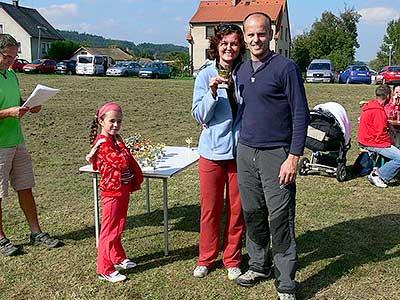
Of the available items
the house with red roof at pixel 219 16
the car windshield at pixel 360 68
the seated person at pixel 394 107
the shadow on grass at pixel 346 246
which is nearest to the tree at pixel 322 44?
the house with red roof at pixel 219 16

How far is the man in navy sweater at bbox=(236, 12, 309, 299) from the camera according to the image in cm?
308

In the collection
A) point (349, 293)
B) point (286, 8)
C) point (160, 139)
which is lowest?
point (349, 293)

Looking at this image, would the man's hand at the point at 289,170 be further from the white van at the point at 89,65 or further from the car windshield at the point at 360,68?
the white van at the point at 89,65

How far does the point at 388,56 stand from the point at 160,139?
4233 centimetres

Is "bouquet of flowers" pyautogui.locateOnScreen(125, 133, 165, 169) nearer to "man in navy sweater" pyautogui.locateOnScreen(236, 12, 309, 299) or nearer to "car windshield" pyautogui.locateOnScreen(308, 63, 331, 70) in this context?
"man in navy sweater" pyautogui.locateOnScreen(236, 12, 309, 299)

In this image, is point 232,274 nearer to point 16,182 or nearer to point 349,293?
point 349,293

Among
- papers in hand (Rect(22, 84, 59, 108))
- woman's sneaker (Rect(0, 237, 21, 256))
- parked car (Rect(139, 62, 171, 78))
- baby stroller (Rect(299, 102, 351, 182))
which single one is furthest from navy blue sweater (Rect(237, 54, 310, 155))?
parked car (Rect(139, 62, 171, 78))

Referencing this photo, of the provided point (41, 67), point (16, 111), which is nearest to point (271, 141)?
point (16, 111)

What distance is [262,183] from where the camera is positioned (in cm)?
333

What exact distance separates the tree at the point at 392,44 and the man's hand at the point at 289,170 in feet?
151

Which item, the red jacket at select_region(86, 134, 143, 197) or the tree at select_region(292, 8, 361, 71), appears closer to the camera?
the red jacket at select_region(86, 134, 143, 197)

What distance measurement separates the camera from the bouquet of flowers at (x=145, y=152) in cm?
424

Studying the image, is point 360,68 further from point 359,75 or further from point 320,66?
point 320,66

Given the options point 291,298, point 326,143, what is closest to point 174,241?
point 291,298
